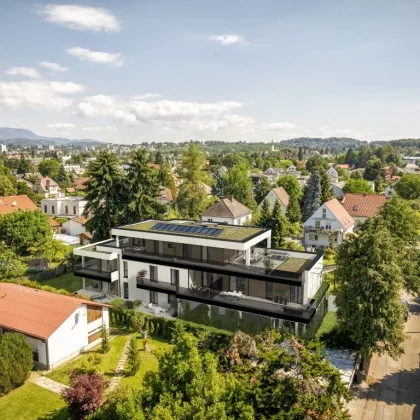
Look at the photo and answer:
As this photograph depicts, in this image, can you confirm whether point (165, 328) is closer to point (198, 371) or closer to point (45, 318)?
point (45, 318)

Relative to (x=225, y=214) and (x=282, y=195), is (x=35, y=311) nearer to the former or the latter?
(x=225, y=214)

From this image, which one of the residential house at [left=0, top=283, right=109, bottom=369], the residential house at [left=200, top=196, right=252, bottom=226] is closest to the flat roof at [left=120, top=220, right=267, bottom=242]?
the residential house at [left=0, top=283, right=109, bottom=369]

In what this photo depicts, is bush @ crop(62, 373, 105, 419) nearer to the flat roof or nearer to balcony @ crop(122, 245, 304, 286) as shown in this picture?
balcony @ crop(122, 245, 304, 286)

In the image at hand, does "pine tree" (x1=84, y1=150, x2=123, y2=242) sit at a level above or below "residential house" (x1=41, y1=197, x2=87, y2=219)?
above

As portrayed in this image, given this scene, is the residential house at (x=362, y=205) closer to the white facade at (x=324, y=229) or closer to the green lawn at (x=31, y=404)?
the white facade at (x=324, y=229)

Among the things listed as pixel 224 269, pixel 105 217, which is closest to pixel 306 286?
pixel 224 269
